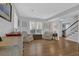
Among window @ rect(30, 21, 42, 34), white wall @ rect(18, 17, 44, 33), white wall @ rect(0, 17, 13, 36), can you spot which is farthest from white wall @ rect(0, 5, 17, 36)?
window @ rect(30, 21, 42, 34)

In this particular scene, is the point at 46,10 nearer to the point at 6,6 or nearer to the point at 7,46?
the point at 6,6

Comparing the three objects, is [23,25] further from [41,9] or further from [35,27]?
[41,9]

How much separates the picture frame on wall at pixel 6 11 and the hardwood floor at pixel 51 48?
23.2 inches

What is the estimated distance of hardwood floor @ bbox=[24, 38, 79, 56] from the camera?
1.74 metres

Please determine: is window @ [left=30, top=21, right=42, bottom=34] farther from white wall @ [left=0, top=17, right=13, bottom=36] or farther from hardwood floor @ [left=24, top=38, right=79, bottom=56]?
white wall @ [left=0, top=17, right=13, bottom=36]

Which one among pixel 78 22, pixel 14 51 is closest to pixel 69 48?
pixel 78 22

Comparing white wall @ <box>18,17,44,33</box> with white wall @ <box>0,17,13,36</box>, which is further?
white wall @ <box>18,17,44,33</box>

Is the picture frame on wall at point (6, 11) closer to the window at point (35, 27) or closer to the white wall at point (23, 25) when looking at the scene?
the white wall at point (23, 25)

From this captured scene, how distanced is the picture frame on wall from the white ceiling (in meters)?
0.14

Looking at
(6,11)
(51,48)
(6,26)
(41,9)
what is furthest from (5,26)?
(51,48)

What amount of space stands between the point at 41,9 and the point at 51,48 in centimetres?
72

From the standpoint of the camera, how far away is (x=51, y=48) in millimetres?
1812

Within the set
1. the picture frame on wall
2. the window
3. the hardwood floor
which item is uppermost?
the picture frame on wall

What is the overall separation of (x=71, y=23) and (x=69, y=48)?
1.48 feet
